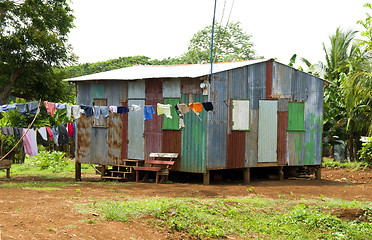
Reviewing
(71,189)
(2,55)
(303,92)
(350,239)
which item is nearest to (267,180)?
(303,92)

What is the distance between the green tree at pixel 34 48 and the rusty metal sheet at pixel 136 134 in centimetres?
695

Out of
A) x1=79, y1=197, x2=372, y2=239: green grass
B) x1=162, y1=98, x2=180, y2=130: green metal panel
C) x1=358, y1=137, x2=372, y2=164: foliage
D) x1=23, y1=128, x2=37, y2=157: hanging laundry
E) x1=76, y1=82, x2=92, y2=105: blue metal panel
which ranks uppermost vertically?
x1=76, y1=82, x2=92, y2=105: blue metal panel

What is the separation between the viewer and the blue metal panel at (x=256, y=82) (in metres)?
16.3

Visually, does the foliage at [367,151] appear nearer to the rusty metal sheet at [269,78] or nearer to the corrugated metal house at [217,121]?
the corrugated metal house at [217,121]

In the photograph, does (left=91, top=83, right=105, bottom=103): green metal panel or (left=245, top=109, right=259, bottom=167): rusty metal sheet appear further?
(left=91, top=83, right=105, bottom=103): green metal panel

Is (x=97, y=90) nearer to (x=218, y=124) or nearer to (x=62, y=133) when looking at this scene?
(x=62, y=133)

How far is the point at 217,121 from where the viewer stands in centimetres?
1559

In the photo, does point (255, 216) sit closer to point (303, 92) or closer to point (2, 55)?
point (303, 92)

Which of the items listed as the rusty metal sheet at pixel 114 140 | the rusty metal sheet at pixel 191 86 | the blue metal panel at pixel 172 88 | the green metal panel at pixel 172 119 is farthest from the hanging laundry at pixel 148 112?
the rusty metal sheet at pixel 114 140

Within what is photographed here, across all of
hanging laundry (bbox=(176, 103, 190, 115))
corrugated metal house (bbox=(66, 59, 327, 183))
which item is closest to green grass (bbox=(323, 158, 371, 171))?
corrugated metal house (bbox=(66, 59, 327, 183))

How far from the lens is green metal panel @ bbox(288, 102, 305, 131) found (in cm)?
1727

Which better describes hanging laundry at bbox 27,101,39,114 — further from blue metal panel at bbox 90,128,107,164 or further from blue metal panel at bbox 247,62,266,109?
blue metal panel at bbox 247,62,266,109

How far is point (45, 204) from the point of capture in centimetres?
968

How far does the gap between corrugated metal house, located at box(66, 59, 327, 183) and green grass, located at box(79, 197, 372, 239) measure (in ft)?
17.1
